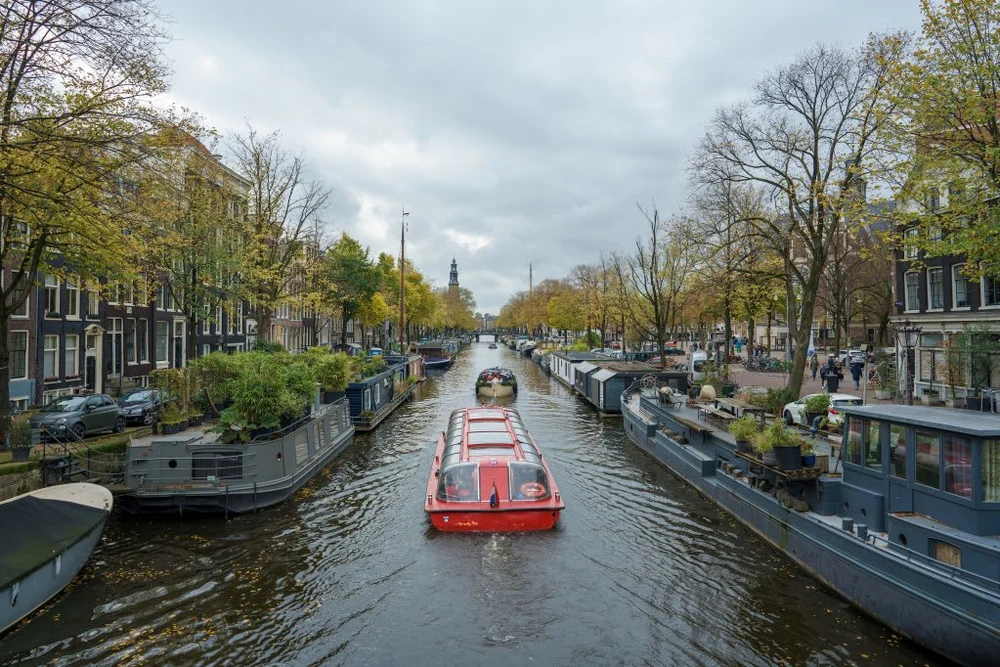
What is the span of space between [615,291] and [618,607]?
55.4 m

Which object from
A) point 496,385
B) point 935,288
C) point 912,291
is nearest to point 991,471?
point 935,288

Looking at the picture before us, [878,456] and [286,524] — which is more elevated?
[878,456]

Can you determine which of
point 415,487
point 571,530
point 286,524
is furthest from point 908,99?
point 286,524

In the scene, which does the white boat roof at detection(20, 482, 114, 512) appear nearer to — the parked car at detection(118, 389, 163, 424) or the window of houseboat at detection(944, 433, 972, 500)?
the parked car at detection(118, 389, 163, 424)

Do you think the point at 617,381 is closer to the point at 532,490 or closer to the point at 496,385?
the point at 496,385

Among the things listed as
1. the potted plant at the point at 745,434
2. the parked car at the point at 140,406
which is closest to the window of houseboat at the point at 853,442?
the potted plant at the point at 745,434

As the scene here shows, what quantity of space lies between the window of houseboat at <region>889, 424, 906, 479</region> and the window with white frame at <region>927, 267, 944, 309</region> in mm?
25639

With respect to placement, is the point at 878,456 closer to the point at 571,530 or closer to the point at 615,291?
the point at 571,530

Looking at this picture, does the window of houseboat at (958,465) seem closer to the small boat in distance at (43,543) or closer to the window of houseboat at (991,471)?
the window of houseboat at (991,471)

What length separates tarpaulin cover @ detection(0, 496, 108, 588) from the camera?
9.80 meters

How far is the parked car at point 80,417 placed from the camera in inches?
744

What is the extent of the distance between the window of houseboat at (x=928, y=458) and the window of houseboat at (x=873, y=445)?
0.89m

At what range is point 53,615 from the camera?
10.3 meters

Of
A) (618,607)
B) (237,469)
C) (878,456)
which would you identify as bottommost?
(618,607)
